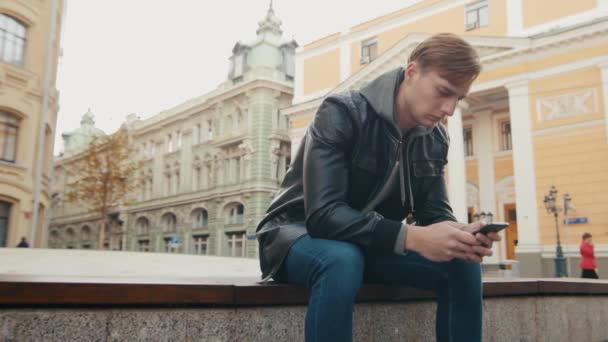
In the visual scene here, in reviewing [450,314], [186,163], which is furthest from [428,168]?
[186,163]

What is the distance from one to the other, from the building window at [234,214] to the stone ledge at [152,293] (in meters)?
31.4

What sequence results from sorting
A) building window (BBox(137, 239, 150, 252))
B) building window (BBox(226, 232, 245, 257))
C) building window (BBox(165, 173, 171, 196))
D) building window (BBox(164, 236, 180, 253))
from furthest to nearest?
building window (BBox(137, 239, 150, 252)) < building window (BBox(165, 173, 171, 196)) < building window (BBox(164, 236, 180, 253)) < building window (BBox(226, 232, 245, 257))

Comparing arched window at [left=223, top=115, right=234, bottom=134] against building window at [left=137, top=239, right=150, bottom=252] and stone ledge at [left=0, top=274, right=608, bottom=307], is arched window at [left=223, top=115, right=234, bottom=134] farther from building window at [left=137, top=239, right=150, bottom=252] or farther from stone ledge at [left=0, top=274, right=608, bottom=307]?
stone ledge at [left=0, top=274, right=608, bottom=307]

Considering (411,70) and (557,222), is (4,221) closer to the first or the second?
(557,222)

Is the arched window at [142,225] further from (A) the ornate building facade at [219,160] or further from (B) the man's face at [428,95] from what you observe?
(B) the man's face at [428,95]

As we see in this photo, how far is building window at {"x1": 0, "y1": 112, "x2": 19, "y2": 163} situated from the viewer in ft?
59.7

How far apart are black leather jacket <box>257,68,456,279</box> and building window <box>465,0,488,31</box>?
22.2 meters

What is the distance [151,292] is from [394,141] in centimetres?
121

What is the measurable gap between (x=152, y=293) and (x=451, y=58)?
1.56 meters

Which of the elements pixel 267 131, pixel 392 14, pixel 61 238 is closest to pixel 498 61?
pixel 392 14

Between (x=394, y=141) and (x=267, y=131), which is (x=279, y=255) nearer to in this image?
(x=394, y=141)

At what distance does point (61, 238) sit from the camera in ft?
188

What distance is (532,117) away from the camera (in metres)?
20.0

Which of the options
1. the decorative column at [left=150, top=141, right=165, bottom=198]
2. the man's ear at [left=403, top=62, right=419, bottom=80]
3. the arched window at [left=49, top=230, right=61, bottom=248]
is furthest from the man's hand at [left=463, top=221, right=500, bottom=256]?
the arched window at [left=49, top=230, right=61, bottom=248]
